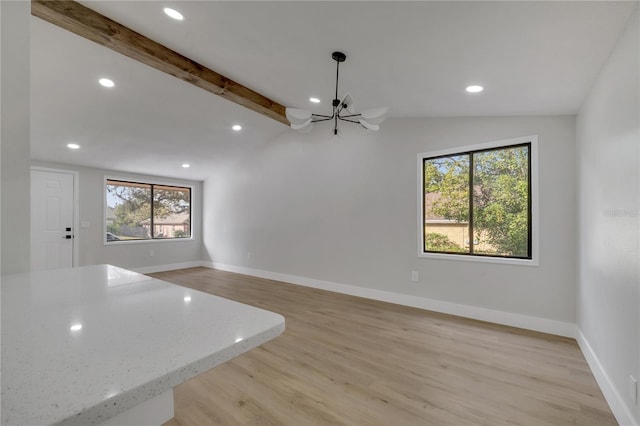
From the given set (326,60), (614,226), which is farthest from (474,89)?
(614,226)

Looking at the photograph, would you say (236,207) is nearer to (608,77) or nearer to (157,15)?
(157,15)

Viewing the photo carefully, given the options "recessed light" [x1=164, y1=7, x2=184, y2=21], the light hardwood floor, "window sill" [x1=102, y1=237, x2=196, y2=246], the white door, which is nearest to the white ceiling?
"recessed light" [x1=164, y1=7, x2=184, y2=21]

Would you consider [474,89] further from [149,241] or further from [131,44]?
[149,241]

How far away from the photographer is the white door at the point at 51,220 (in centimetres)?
482

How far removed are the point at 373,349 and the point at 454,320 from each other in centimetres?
133

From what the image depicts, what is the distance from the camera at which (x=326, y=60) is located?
2.57 meters

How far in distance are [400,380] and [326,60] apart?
2.74 meters

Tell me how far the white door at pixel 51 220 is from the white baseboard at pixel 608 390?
7129 millimetres

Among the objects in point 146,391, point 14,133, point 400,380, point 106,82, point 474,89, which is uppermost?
point 106,82

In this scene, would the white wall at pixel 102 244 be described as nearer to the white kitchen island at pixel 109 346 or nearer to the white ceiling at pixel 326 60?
the white ceiling at pixel 326 60

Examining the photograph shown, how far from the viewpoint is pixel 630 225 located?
5.32 ft

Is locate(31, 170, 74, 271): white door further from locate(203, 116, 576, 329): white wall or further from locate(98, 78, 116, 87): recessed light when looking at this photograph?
locate(98, 78, 116, 87): recessed light

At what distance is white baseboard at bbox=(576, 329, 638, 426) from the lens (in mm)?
1658

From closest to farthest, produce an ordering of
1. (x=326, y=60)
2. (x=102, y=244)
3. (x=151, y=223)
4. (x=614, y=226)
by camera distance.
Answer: (x=614, y=226), (x=326, y=60), (x=102, y=244), (x=151, y=223)
